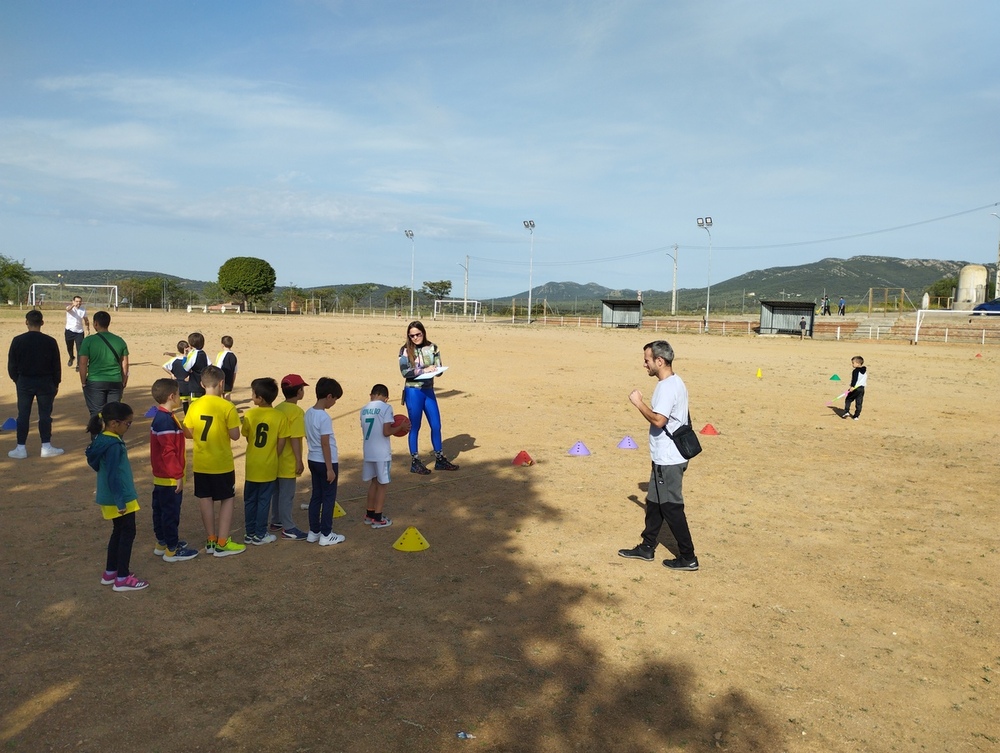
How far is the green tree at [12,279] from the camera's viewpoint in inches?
2715

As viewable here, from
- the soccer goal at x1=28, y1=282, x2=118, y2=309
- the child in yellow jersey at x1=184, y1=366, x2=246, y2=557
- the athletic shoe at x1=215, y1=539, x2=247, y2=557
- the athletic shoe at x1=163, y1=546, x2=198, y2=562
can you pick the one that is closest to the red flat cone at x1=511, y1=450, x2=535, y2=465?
the athletic shoe at x1=215, y1=539, x2=247, y2=557

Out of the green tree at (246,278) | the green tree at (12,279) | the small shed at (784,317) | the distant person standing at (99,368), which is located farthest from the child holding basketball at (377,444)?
the green tree at (246,278)

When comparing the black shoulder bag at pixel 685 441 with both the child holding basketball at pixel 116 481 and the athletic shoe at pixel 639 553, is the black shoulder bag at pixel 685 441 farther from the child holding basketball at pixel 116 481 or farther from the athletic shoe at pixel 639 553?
the child holding basketball at pixel 116 481

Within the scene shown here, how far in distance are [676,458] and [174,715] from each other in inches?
155

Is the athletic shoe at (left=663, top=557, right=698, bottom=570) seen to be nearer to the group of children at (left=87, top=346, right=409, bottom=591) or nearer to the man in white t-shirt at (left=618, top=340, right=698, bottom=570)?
the man in white t-shirt at (left=618, top=340, right=698, bottom=570)

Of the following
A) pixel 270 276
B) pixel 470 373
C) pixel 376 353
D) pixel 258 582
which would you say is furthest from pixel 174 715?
pixel 270 276

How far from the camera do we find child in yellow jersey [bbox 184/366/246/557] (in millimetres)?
5453

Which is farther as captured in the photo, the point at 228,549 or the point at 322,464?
the point at 322,464

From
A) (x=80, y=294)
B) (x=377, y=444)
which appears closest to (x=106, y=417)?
(x=377, y=444)

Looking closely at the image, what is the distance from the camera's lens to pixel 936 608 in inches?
204

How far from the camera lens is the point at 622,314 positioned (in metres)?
54.4

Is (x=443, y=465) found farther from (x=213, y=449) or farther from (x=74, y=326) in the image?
(x=74, y=326)

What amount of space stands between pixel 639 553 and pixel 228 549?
3.48m

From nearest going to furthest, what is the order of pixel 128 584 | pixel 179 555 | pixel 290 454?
pixel 128 584, pixel 179 555, pixel 290 454
